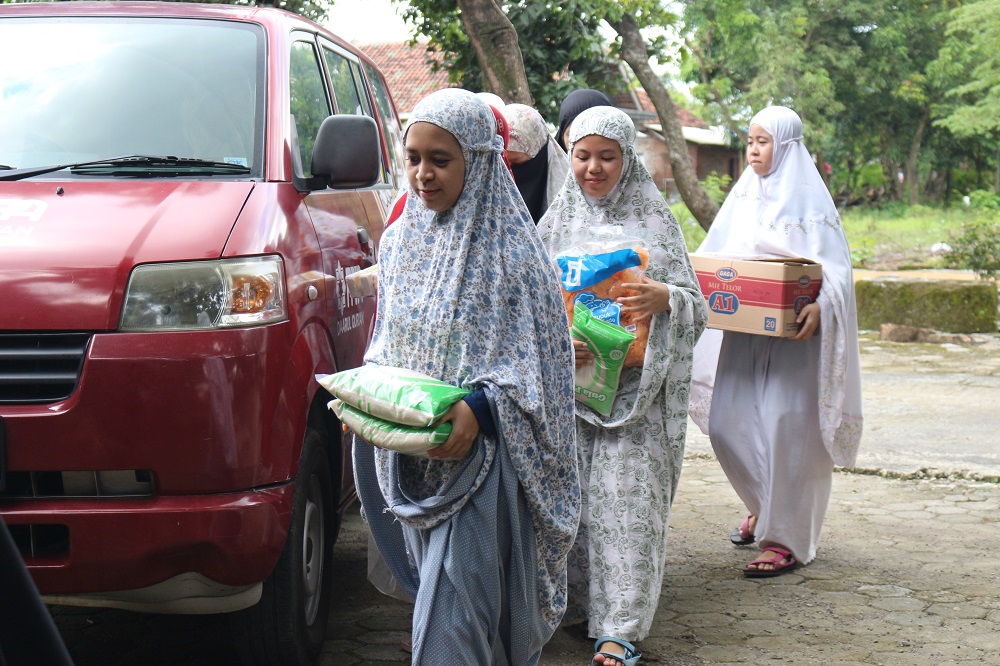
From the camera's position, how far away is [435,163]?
2867 millimetres

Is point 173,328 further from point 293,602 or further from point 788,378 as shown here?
point 788,378

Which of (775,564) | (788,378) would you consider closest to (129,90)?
(788,378)

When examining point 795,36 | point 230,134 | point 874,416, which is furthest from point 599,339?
point 795,36

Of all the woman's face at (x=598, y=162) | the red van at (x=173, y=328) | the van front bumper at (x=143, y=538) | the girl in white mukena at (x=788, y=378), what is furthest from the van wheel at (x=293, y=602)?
the girl in white mukena at (x=788, y=378)

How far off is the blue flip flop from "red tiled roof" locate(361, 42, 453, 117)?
24302mm

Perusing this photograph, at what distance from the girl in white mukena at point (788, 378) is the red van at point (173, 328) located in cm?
198

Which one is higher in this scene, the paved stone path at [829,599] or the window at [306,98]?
the window at [306,98]

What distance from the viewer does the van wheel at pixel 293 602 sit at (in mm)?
3414

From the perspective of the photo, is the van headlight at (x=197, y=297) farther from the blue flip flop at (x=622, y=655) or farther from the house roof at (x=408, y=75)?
the house roof at (x=408, y=75)

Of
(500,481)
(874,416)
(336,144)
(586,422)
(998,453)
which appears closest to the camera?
(500,481)

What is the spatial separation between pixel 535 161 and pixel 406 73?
28.6 meters

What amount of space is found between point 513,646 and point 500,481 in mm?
470

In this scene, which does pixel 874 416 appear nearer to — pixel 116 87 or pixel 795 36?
pixel 116 87

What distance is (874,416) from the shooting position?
8359 mm
